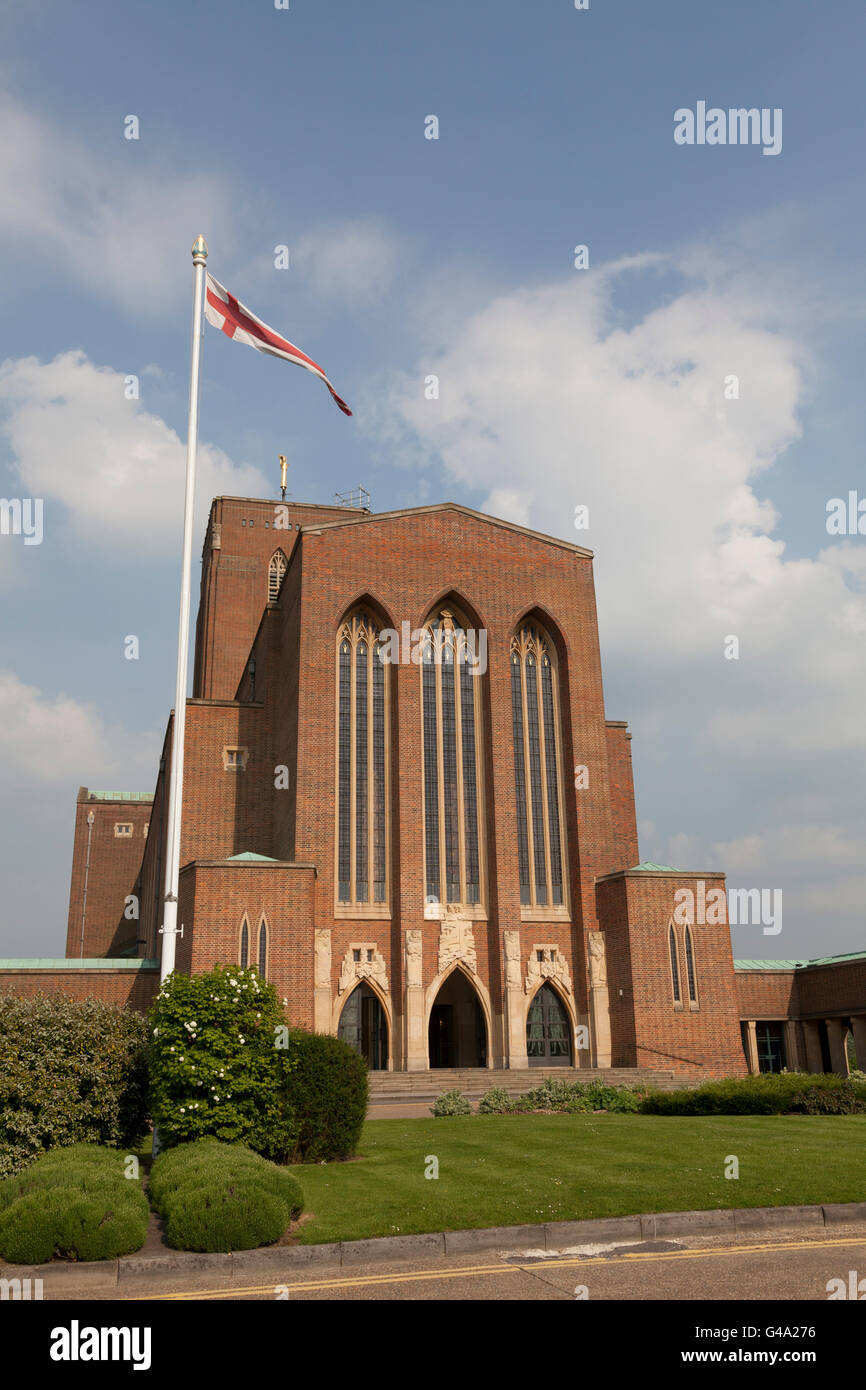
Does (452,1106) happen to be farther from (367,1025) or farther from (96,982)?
(96,982)

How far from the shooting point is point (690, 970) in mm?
32562

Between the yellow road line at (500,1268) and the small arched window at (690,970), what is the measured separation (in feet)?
72.0

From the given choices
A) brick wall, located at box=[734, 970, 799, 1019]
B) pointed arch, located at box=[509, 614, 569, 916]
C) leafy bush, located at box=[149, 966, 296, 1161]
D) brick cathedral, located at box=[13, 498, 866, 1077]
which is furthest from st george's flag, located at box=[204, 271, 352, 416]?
brick wall, located at box=[734, 970, 799, 1019]

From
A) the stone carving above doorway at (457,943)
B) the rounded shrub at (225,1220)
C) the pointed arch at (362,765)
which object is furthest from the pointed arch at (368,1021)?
the rounded shrub at (225,1220)

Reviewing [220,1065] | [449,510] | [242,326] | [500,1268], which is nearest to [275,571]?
[449,510]

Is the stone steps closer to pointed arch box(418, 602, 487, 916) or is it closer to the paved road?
pointed arch box(418, 602, 487, 916)

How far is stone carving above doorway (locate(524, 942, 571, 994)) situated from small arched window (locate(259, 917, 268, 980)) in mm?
8885

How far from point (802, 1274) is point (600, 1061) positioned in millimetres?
24912

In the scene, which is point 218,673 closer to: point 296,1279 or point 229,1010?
point 229,1010

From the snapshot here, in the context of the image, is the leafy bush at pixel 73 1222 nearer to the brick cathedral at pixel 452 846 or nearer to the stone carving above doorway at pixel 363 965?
the brick cathedral at pixel 452 846

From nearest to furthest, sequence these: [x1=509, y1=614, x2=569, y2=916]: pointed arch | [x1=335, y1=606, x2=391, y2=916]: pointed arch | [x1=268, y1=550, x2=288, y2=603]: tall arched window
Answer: [x1=335, y1=606, x2=391, y2=916]: pointed arch → [x1=509, y1=614, x2=569, y2=916]: pointed arch → [x1=268, y1=550, x2=288, y2=603]: tall arched window

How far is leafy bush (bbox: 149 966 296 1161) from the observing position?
15.4 meters
